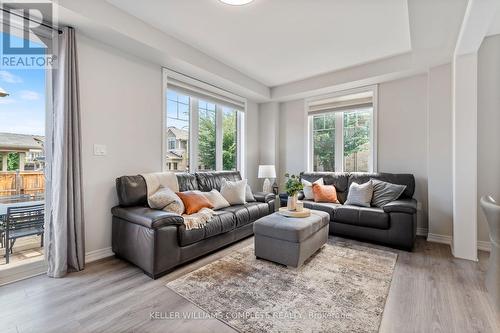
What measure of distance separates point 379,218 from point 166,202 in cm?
268

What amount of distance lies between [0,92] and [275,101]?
4.21 metres

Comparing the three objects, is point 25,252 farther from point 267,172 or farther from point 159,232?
point 267,172

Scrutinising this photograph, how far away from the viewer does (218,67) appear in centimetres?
367

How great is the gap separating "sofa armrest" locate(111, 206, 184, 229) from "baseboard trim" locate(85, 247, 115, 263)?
1.61 feet

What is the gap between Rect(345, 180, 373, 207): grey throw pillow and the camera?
3.47 meters

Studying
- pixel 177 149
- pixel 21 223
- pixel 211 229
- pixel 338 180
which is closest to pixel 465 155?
pixel 338 180

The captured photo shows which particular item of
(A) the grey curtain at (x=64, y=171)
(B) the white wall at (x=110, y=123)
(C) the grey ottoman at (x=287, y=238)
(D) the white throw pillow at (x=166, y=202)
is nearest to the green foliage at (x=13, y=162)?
(A) the grey curtain at (x=64, y=171)

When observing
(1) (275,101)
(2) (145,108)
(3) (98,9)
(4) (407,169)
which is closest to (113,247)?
(2) (145,108)

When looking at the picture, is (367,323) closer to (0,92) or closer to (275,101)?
(0,92)

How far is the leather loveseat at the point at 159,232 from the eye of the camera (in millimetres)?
2221

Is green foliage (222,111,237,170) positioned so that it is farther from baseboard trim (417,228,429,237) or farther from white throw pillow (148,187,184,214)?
baseboard trim (417,228,429,237)

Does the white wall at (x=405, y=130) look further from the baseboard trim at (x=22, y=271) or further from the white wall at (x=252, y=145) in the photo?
the baseboard trim at (x=22, y=271)

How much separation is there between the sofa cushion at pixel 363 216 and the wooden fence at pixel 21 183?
362cm

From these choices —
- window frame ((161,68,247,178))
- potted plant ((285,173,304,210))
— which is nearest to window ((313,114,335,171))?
window frame ((161,68,247,178))
